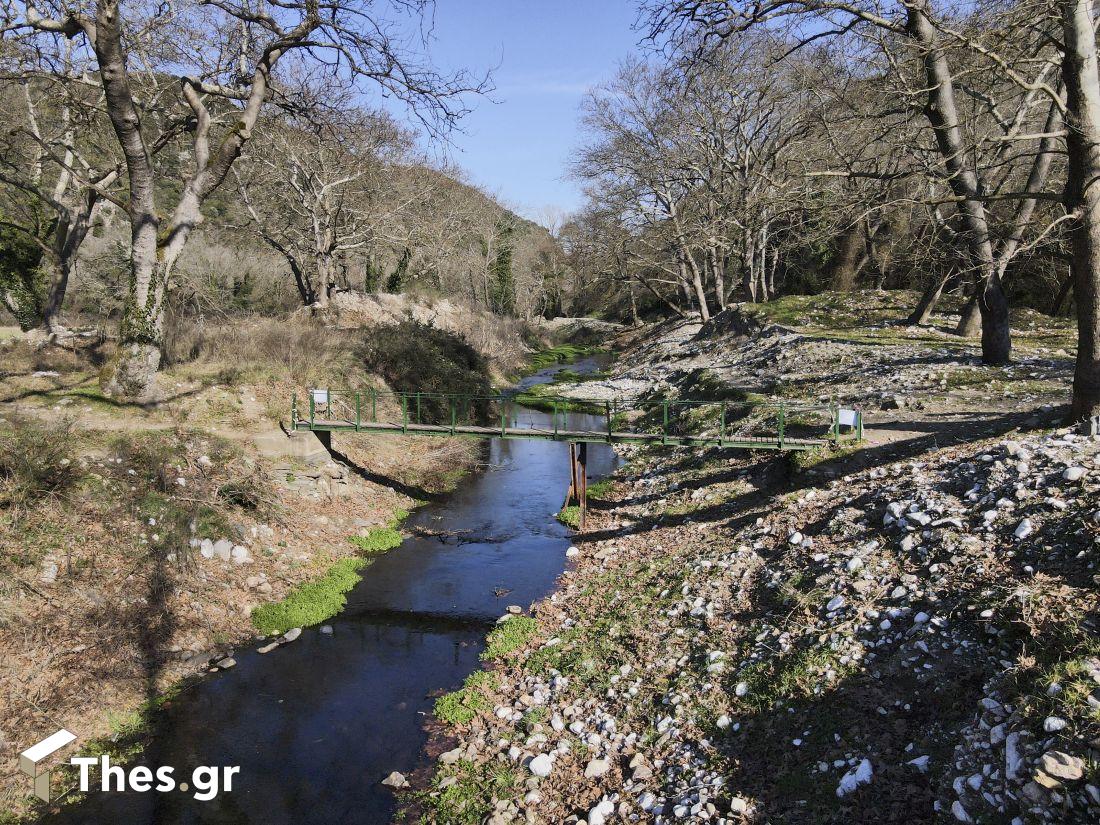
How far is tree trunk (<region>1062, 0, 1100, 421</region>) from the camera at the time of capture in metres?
9.59

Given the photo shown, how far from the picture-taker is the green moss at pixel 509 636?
1092cm

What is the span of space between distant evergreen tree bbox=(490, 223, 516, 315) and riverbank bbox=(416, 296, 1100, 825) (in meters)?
54.2

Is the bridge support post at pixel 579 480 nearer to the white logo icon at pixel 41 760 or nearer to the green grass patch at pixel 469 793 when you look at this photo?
the green grass patch at pixel 469 793

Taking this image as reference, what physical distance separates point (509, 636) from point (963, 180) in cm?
1396

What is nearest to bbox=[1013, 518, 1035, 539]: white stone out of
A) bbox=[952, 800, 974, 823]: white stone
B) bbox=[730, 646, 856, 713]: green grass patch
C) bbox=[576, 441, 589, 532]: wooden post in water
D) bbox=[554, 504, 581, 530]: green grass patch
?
bbox=[730, 646, 856, 713]: green grass patch

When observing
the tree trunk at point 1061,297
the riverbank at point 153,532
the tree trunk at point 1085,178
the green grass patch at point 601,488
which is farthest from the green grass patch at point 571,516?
the tree trunk at point 1061,297

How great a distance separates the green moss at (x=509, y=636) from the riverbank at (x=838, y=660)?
4.8 inches

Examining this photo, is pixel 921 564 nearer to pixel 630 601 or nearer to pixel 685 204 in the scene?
pixel 630 601

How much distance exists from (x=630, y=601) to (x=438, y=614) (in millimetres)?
3706

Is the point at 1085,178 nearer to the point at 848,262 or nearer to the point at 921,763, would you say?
the point at 921,763

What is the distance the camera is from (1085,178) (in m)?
9.74

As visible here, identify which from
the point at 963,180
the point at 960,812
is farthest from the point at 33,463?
the point at 963,180

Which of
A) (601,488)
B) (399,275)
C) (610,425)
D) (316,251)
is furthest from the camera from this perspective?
(399,275)

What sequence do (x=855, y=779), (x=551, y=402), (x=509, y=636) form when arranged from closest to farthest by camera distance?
1. (x=855, y=779)
2. (x=509, y=636)
3. (x=551, y=402)
